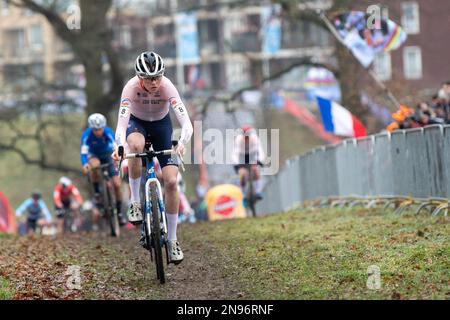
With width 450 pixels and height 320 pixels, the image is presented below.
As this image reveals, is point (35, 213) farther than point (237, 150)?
Yes

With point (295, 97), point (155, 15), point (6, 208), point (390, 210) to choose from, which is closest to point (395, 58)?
point (295, 97)

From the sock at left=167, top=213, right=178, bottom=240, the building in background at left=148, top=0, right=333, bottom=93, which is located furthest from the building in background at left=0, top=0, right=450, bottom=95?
the sock at left=167, top=213, right=178, bottom=240

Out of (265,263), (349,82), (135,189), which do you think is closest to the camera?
(135,189)

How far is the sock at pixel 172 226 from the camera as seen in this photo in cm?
1247

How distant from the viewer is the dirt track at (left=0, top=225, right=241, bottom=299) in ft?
37.9

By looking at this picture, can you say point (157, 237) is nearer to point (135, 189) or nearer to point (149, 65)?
point (135, 189)

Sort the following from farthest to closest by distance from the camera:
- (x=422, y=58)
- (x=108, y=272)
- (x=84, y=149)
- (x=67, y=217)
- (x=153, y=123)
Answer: (x=422, y=58) → (x=67, y=217) → (x=84, y=149) → (x=108, y=272) → (x=153, y=123)

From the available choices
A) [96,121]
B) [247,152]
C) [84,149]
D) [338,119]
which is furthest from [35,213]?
[96,121]

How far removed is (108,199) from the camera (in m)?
20.0

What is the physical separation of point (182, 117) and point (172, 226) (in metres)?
1.25

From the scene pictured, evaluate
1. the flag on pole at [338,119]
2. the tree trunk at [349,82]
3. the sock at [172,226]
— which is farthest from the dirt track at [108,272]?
the tree trunk at [349,82]

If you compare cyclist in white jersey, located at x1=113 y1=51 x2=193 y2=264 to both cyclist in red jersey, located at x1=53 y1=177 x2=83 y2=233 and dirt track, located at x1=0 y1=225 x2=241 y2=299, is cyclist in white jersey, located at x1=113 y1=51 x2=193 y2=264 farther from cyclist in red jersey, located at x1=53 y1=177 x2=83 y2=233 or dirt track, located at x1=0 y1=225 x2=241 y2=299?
cyclist in red jersey, located at x1=53 y1=177 x2=83 y2=233

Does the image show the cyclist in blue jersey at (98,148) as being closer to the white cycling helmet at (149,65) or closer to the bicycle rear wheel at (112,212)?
the bicycle rear wheel at (112,212)

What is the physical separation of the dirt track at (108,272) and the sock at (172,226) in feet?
1.60
